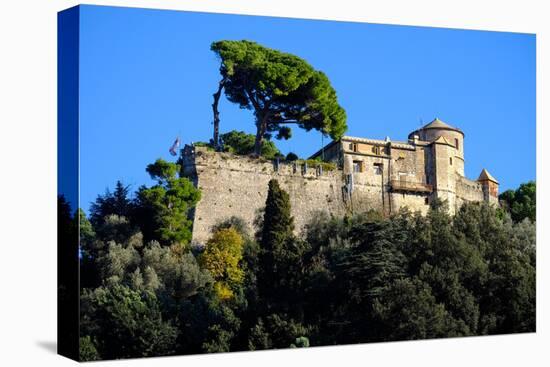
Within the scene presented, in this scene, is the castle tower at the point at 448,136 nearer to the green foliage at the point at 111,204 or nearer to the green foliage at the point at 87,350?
the green foliage at the point at 111,204

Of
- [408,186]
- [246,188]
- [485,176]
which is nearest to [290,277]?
[246,188]

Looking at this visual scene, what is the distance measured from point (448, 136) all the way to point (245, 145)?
3.76 meters

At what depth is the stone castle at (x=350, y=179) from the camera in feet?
68.8

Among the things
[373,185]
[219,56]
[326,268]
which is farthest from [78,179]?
[373,185]

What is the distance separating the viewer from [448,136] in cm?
2139

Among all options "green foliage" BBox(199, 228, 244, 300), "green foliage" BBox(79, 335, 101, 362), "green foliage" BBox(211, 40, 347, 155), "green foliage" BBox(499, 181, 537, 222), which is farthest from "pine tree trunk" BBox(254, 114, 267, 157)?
"green foliage" BBox(79, 335, 101, 362)

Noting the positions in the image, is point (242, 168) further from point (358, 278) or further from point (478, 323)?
point (478, 323)

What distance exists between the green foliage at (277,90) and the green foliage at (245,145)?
0.50ft

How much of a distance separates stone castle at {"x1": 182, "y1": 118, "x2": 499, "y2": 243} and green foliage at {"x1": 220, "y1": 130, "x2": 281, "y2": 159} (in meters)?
0.17

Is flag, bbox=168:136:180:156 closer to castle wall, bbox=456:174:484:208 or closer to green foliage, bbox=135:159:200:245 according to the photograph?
green foliage, bbox=135:159:200:245

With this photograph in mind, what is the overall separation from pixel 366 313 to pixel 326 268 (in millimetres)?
1249

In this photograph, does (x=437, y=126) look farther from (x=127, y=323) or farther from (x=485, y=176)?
(x=127, y=323)

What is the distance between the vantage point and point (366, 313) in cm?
1939

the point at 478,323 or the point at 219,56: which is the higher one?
the point at 219,56
